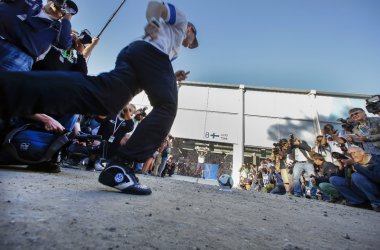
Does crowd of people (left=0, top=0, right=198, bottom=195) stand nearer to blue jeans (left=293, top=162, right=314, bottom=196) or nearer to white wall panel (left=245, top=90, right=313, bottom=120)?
blue jeans (left=293, top=162, right=314, bottom=196)

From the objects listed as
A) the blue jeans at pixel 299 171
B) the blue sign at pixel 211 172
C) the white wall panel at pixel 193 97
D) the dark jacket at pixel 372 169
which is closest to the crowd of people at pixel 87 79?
the dark jacket at pixel 372 169

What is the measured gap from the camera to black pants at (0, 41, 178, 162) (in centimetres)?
87

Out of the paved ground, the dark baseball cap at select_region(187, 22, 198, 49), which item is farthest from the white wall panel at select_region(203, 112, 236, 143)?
the paved ground

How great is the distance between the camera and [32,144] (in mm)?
1843

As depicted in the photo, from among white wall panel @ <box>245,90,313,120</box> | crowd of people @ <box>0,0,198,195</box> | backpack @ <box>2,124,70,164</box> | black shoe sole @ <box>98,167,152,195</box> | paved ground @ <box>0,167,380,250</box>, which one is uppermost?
white wall panel @ <box>245,90,313,120</box>

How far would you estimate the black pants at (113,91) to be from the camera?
874 mm

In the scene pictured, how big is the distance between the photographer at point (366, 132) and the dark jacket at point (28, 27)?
4.10m

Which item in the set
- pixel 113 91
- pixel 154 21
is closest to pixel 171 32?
pixel 154 21

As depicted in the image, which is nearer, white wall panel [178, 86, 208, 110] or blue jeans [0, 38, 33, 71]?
blue jeans [0, 38, 33, 71]

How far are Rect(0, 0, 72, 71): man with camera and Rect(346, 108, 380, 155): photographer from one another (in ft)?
13.4

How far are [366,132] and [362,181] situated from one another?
0.83 metres

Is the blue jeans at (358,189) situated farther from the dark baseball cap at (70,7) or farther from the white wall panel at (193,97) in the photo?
the white wall panel at (193,97)

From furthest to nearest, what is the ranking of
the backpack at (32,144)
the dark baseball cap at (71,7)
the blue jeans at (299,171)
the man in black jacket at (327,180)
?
the blue jeans at (299,171)
the man in black jacket at (327,180)
the dark baseball cap at (71,7)
the backpack at (32,144)

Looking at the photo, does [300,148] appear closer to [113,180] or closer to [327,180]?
[327,180]
